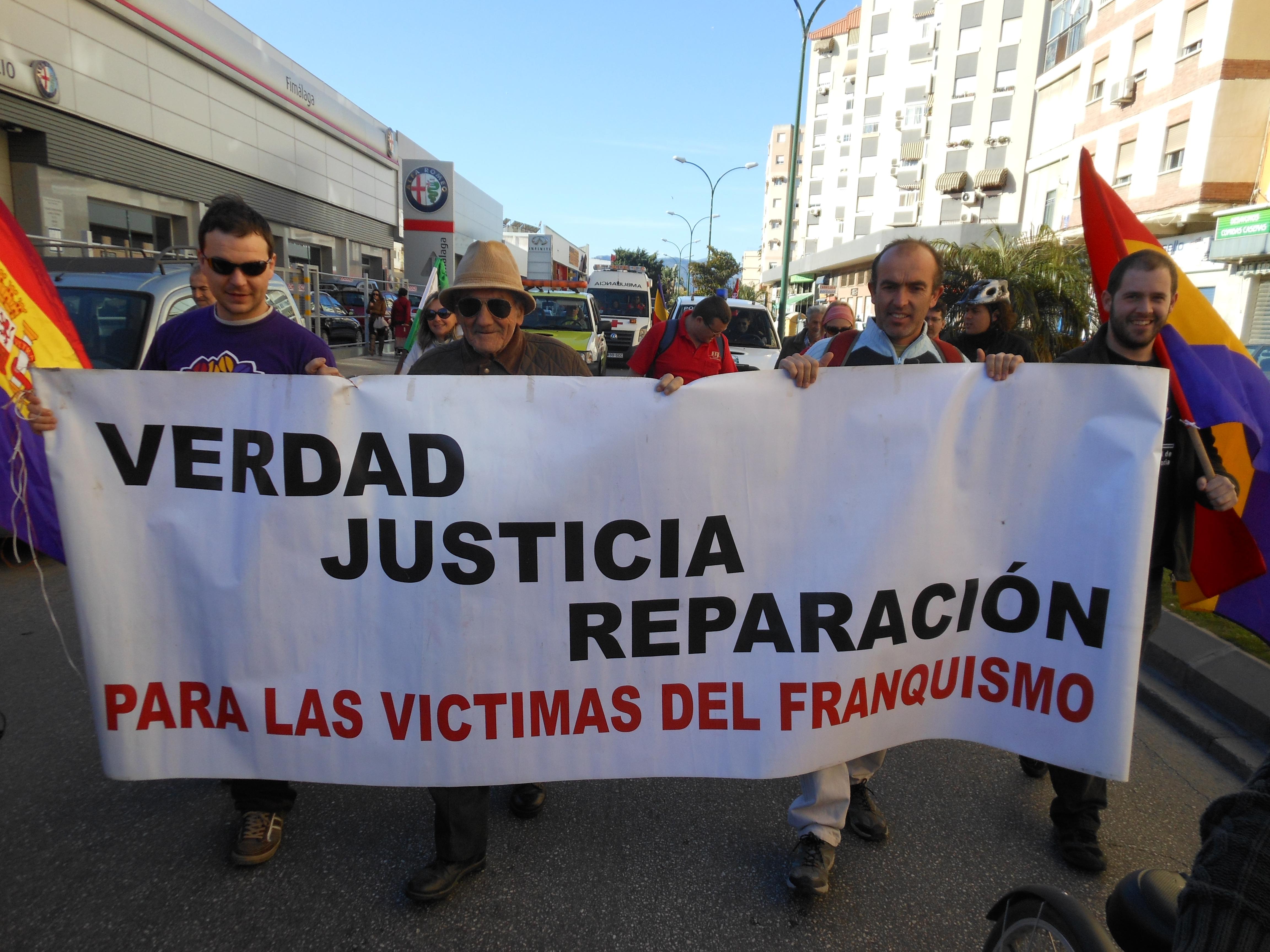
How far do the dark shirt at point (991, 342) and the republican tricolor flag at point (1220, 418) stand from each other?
1927 mm

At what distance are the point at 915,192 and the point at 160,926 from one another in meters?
56.6

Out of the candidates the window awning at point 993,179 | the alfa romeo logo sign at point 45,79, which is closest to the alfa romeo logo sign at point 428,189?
the alfa romeo logo sign at point 45,79

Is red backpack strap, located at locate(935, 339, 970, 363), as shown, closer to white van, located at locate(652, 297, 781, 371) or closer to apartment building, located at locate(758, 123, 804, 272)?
white van, located at locate(652, 297, 781, 371)

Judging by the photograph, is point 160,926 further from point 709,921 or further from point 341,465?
point 709,921

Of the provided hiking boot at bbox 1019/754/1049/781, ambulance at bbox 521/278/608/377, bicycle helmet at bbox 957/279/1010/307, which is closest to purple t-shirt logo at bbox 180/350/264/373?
hiking boot at bbox 1019/754/1049/781

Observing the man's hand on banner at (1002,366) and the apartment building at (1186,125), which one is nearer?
the man's hand on banner at (1002,366)

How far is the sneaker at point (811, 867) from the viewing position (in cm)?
249

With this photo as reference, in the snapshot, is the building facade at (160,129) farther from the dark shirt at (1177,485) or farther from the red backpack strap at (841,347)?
the dark shirt at (1177,485)

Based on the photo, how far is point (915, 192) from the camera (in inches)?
2041

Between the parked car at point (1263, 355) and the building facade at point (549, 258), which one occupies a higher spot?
the building facade at point (549, 258)

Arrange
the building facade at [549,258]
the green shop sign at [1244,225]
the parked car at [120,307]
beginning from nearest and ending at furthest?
the parked car at [120,307], the green shop sign at [1244,225], the building facade at [549,258]

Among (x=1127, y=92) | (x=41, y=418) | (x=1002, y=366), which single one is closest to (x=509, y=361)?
(x=41, y=418)

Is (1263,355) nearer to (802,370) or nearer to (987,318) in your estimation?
(987,318)

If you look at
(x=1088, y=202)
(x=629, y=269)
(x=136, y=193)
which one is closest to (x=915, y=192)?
(x=629, y=269)
